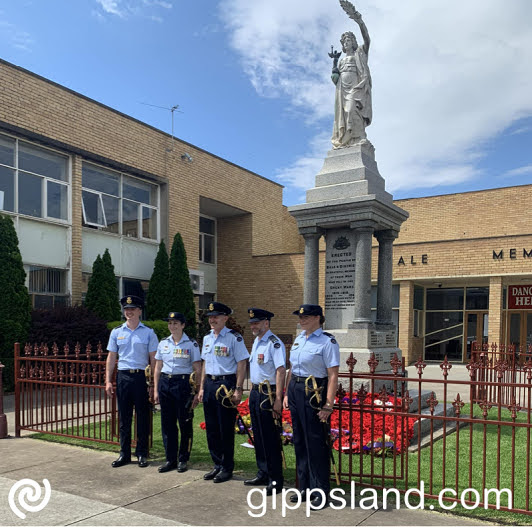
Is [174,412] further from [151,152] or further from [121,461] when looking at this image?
[151,152]

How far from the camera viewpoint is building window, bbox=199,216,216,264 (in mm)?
24933

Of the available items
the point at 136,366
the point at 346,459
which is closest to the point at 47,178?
the point at 136,366

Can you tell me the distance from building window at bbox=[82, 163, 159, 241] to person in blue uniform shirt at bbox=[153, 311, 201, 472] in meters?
12.9

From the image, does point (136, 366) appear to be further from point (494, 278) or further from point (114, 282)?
point (494, 278)

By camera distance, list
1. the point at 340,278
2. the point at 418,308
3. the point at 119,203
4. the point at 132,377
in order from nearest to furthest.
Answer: the point at 132,377, the point at 340,278, the point at 119,203, the point at 418,308

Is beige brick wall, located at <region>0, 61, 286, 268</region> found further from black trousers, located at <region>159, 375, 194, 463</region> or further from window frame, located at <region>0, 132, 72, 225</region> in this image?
black trousers, located at <region>159, 375, 194, 463</region>

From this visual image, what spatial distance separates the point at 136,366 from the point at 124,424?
25.2 inches

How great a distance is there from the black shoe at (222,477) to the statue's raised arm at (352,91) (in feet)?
20.5

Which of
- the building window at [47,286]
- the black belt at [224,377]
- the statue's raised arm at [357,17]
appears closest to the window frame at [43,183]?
the building window at [47,286]

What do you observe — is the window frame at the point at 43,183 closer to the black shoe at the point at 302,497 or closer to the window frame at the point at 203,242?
the window frame at the point at 203,242

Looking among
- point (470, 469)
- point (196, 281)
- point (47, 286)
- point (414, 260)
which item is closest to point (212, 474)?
point (470, 469)

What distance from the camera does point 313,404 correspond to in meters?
4.75

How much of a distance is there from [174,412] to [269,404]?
1.26m

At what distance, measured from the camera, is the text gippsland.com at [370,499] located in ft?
15.4
